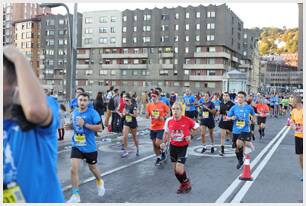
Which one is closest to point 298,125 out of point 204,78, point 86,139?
point 86,139

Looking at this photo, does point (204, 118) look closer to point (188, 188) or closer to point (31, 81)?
point (188, 188)

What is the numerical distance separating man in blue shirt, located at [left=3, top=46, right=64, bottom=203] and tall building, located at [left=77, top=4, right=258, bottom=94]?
2885 inches

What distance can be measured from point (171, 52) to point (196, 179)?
7083 cm

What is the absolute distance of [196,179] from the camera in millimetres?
8875

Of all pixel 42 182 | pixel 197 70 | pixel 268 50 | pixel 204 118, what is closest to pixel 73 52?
pixel 204 118

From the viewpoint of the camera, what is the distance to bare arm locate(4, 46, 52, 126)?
1808 millimetres

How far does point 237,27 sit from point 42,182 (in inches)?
3318

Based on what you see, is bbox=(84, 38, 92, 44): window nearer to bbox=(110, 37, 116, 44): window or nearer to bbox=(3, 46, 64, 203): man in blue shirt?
bbox=(110, 37, 116, 44): window

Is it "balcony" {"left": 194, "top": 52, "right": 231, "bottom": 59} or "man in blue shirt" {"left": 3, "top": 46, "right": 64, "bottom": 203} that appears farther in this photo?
"balcony" {"left": 194, "top": 52, "right": 231, "bottom": 59}

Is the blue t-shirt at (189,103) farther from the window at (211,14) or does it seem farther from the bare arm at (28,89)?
the window at (211,14)

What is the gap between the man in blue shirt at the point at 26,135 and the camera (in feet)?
6.01

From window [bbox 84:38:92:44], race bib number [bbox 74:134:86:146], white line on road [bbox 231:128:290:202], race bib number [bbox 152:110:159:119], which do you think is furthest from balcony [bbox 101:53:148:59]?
race bib number [bbox 74:134:86:146]

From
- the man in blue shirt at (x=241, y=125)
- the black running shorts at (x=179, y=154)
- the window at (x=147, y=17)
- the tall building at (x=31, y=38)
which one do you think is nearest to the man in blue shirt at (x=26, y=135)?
the black running shorts at (x=179, y=154)

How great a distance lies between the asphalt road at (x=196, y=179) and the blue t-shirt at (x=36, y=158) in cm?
485
